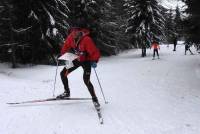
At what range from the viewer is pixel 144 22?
149 feet

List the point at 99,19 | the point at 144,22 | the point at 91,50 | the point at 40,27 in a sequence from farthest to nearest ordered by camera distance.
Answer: the point at 144,22 → the point at 99,19 → the point at 40,27 → the point at 91,50

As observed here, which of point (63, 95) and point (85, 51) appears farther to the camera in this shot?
point (63, 95)

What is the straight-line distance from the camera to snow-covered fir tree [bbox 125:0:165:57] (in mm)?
45312

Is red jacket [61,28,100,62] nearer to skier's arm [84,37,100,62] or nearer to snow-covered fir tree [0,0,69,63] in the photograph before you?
skier's arm [84,37,100,62]

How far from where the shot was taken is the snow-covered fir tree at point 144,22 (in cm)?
4531

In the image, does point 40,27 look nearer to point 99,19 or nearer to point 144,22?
point 99,19

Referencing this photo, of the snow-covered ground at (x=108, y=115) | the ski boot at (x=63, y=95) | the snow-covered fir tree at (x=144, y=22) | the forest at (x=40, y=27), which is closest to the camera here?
the snow-covered ground at (x=108, y=115)

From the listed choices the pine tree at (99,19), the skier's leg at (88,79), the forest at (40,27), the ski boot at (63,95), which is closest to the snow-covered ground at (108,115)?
the ski boot at (63,95)

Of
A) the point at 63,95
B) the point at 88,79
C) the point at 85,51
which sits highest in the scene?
the point at 85,51

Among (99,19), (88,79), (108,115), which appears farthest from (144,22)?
(108,115)

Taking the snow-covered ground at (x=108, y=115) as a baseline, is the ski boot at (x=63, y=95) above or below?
above

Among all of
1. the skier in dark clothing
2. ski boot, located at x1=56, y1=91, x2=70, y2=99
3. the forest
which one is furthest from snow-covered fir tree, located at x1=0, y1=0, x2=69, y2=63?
the skier in dark clothing

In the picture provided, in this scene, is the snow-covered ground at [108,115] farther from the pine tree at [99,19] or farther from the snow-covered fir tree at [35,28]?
the pine tree at [99,19]

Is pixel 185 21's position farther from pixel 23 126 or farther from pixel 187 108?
pixel 23 126
